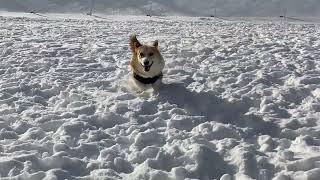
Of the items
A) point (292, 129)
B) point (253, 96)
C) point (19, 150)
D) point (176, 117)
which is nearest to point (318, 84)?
point (253, 96)

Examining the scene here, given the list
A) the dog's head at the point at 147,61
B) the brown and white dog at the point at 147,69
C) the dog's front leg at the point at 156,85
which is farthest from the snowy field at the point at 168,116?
the dog's head at the point at 147,61

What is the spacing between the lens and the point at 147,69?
30.7 ft

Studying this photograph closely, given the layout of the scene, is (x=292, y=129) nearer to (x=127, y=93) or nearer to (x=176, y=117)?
(x=176, y=117)

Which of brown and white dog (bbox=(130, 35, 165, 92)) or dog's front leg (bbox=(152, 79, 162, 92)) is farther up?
brown and white dog (bbox=(130, 35, 165, 92))

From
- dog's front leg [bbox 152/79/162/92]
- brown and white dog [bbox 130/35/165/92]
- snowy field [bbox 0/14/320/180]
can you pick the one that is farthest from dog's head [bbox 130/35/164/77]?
snowy field [bbox 0/14/320/180]

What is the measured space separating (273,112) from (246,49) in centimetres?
545

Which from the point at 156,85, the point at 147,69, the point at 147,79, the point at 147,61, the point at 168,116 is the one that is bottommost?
the point at 168,116

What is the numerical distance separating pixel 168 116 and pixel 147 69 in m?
1.40

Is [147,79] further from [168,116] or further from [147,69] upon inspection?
[168,116]

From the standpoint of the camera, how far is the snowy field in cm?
644

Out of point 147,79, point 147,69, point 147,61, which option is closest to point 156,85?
point 147,79

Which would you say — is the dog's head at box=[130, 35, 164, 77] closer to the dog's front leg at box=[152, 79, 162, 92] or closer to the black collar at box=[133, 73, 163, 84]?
the black collar at box=[133, 73, 163, 84]

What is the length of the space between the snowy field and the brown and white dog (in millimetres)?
274

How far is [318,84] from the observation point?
31.8 feet
